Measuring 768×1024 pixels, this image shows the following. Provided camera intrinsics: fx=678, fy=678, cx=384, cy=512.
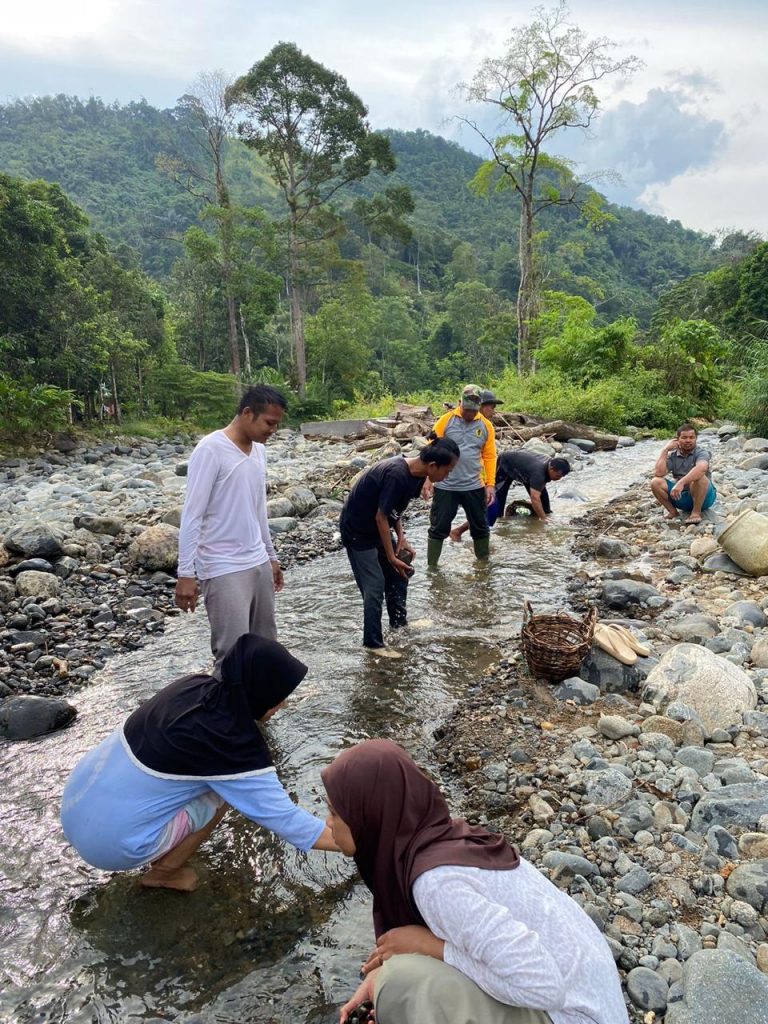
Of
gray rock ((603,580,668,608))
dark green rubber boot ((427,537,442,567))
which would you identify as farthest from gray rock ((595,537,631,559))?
dark green rubber boot ((427,537,442,567))

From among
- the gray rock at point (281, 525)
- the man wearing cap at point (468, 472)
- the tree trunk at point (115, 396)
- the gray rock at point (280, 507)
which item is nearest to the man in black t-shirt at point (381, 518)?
the man wearing cap at point (468, 472)

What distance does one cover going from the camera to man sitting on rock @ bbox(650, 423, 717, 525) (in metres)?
7.59

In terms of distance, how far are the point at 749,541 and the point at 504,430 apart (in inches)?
396

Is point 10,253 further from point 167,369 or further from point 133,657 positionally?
point 133,657

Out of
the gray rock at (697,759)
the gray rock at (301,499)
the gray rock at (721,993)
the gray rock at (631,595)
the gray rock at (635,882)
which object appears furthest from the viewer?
the gray rock at (301,499)

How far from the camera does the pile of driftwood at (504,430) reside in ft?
50.6

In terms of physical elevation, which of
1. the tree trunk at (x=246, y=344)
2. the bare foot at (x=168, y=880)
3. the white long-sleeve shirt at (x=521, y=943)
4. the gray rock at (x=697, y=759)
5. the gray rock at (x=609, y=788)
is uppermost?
the tree trunk at (x=246, y=344)

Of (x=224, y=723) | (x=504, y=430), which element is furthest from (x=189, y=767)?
(x=504, y=430)

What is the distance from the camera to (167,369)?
75.6 feet

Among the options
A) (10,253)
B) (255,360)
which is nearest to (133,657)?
(10,253)

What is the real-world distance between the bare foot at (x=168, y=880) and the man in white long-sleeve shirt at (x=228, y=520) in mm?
1120

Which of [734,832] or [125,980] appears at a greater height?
[734,832]

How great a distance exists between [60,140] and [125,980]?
90.7m

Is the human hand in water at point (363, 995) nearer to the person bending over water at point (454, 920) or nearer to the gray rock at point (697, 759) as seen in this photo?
the person bending over water at point (454, 920)
